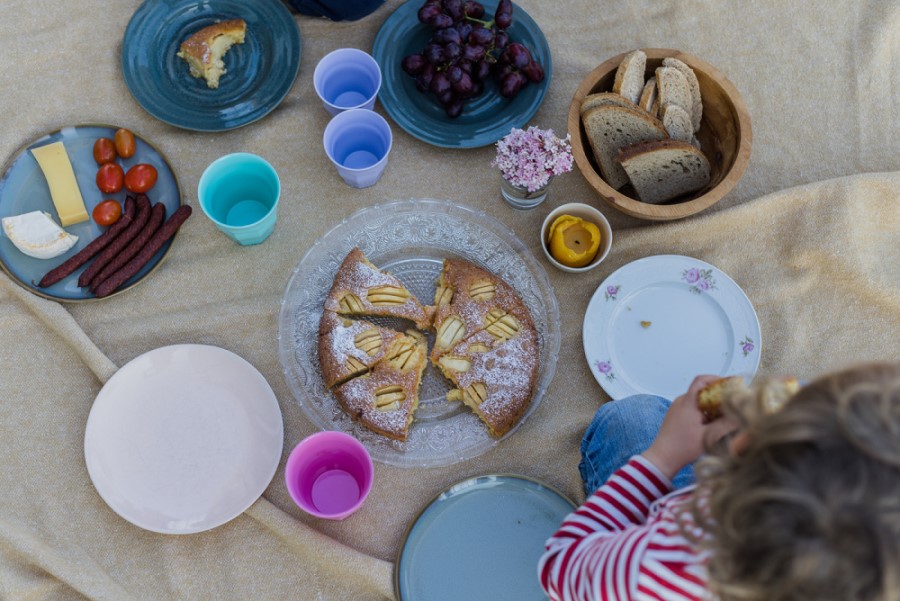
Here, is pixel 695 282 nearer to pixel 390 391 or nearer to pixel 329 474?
pixel 390 391

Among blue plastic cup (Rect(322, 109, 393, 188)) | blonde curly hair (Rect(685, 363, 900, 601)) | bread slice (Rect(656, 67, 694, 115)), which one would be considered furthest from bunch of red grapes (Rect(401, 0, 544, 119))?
blonde curly hair (Rect(685, 363, 900, 601))

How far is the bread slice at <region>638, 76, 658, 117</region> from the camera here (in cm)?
150

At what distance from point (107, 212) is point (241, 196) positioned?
0.90 feet

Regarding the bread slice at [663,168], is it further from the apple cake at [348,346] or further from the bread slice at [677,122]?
the apple cake at [348,346]

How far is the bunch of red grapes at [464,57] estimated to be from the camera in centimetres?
153

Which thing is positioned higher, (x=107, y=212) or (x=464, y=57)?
(x=464, y=57)

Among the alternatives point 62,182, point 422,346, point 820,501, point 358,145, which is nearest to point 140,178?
point 62,182

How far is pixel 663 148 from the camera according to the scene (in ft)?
4.65

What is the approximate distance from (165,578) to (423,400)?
604 millimetres

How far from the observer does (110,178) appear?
1.51 metres

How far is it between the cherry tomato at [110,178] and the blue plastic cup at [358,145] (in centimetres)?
44

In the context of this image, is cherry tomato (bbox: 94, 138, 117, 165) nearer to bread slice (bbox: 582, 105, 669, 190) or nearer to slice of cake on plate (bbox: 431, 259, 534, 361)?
slice of cake on plate (bbox: 431, 259, 534, 361)

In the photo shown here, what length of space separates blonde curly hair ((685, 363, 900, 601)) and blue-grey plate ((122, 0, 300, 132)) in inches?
49.4

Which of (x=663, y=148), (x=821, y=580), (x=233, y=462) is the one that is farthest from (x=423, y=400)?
(x=821, y=580)
